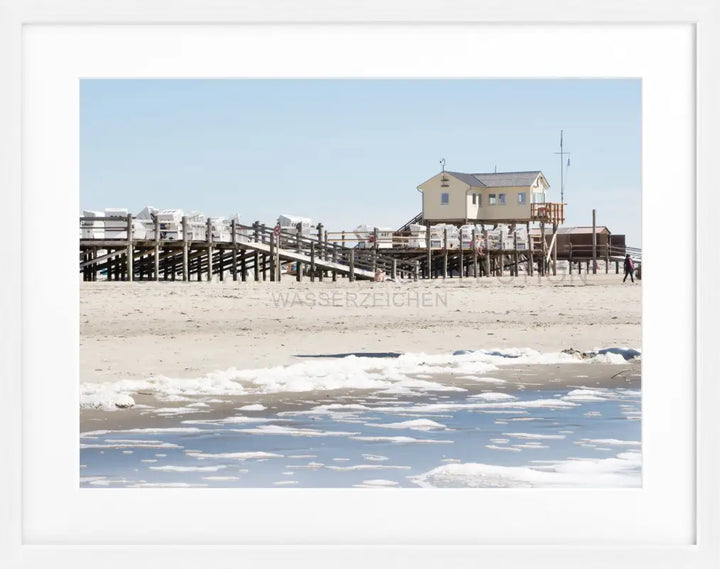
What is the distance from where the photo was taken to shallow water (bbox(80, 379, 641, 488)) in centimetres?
658

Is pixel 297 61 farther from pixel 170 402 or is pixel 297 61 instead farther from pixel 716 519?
pixel 170 402

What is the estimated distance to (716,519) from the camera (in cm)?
504

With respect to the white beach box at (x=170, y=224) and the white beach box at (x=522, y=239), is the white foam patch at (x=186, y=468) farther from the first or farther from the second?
the white beach box at (x=522, y=239)

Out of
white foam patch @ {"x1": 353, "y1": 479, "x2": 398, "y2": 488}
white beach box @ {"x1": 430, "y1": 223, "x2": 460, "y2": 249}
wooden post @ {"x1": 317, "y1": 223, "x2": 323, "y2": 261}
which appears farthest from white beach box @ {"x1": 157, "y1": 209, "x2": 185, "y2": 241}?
white foam patch @ {"x1": 353, "y1": 479, "x2": 398, "y2": 488}

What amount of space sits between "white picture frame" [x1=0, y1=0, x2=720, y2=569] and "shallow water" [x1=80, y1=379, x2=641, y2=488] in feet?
4.22

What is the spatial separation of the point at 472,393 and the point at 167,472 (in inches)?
139

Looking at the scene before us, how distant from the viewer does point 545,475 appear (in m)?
6.69

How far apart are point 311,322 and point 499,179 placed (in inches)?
749

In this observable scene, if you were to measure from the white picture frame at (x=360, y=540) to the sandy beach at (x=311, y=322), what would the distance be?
14.6 feet

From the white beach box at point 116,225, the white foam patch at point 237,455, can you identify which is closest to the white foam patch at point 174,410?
the white foam patch at point 237,455

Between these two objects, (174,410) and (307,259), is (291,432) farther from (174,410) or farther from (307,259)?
(307,259)

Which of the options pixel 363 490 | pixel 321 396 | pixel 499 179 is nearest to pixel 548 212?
pixel 499 179

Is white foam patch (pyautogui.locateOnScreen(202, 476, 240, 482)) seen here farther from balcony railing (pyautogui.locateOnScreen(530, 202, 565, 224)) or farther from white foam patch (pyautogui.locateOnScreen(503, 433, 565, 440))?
balcony railing (pyautogui.locateOnScreen(530, 202, 565, 224))

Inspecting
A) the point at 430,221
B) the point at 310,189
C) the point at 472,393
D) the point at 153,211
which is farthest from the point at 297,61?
the point at 430,221
